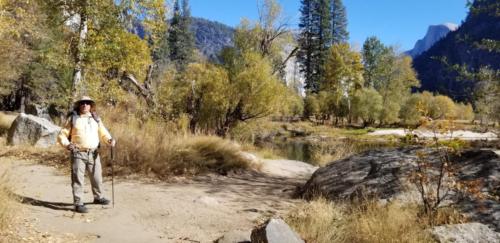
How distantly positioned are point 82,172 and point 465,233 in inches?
203

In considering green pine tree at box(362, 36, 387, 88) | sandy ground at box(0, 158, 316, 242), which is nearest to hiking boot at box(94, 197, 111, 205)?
sandy ground at box(0, 158, 316, 242)

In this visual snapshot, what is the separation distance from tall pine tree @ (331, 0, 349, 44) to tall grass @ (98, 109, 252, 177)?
59.3m

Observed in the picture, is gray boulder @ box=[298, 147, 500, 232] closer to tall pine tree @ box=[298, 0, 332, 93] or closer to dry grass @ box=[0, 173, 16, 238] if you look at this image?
dry grass @ box=[0, 173, 16, 238]

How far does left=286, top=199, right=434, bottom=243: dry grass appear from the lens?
486 cm

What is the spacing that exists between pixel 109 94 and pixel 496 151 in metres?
10.1

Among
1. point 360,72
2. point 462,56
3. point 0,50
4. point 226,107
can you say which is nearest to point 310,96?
point 360,72

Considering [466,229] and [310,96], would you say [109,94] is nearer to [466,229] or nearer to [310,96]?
[466,229]

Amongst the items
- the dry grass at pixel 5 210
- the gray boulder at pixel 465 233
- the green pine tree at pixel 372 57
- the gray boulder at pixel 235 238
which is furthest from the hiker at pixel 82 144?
the green pine tree at pixel 372 57

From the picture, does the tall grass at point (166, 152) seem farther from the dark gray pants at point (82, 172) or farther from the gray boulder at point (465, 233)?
the gray boulder at point (465, 233)

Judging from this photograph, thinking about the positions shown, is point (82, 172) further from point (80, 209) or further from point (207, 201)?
point (207, 201)

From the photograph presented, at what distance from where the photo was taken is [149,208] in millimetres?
7047

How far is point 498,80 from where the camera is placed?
7648 mm

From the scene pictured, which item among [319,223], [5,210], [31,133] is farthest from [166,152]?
[319,223]

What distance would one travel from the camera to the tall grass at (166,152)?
1007 centimetres
